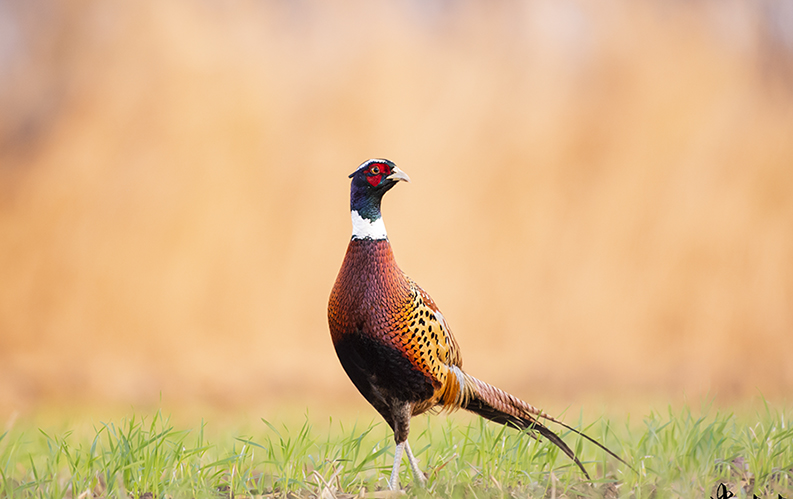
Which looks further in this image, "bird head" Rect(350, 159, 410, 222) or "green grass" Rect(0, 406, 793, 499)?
"bird head" Rect(350, 159, 410, 222)

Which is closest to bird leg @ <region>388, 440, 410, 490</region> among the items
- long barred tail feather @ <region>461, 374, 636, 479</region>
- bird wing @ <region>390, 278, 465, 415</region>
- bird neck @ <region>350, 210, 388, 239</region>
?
bird wing @ <region>390, 278, 465, 415</region>

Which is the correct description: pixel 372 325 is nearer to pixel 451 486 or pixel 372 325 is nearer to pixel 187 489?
pixel 451 486

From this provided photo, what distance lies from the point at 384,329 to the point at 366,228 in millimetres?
494

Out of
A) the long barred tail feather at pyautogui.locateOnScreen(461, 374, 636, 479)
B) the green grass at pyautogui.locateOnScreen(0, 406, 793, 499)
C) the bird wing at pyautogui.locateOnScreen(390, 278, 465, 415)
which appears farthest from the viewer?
the long barred tail feather at pyautogui.locateOnScreen(461, 374, 636, 479)

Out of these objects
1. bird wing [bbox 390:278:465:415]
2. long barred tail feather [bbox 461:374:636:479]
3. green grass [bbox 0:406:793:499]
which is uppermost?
bird wing [bbox 390:278:465:415]

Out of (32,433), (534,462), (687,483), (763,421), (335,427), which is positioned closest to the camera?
(687,483)

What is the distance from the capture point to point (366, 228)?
3.11 metres

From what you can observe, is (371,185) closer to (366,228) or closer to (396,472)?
(366,228)

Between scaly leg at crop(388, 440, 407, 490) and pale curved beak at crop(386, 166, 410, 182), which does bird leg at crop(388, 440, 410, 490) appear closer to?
scaly leg at crop(388, 440, 407, 490)

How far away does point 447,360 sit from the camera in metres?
3.27

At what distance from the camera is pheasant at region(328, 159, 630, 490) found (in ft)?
9.88

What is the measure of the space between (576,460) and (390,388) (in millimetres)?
971

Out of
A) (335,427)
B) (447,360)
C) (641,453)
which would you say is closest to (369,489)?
(447,360)

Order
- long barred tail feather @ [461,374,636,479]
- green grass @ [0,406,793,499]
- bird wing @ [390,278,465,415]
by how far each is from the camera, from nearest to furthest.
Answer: green grass @ [0,406,793,499] < bird wing @ [390,278,465,415] < long barred tail feather @ [461,374,636,479]
